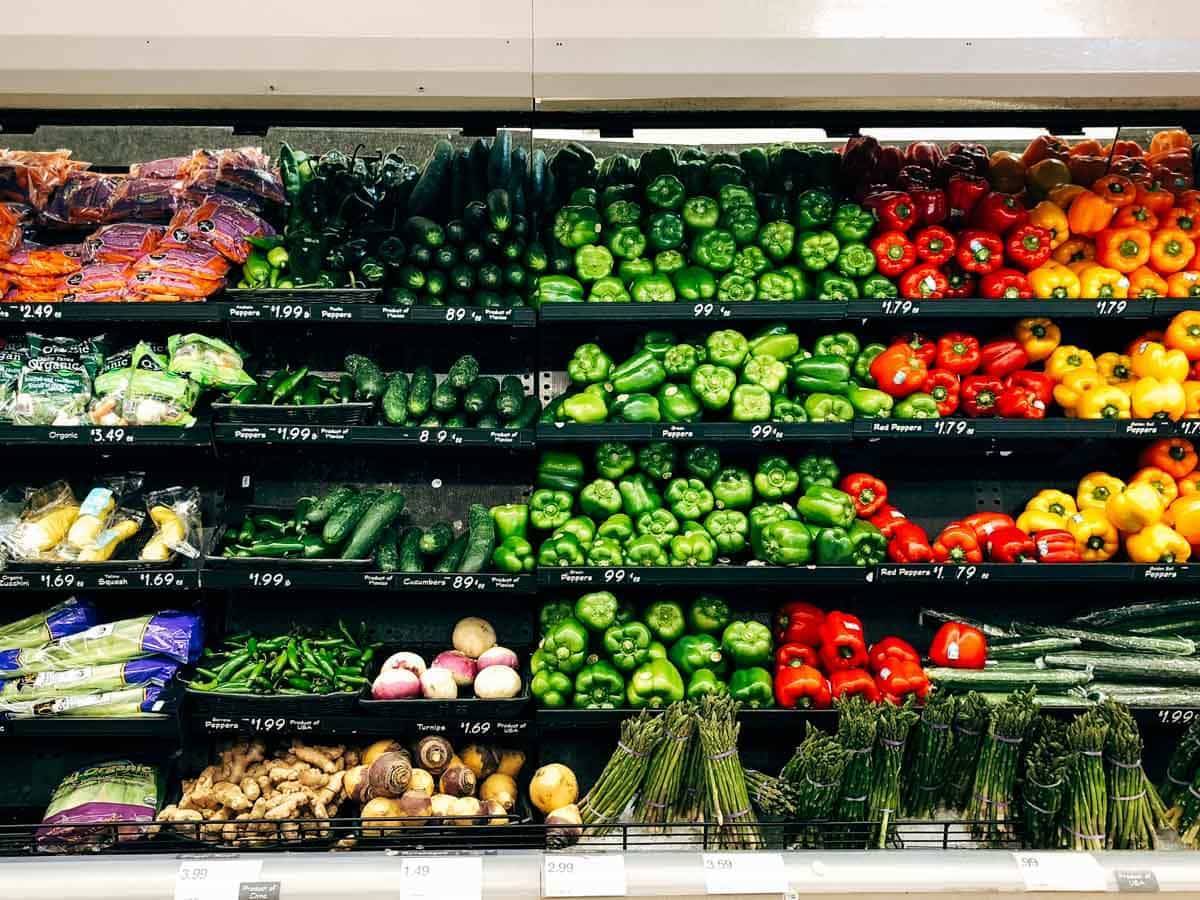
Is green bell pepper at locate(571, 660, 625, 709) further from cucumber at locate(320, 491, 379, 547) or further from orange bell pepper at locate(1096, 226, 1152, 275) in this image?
orange bell pepper at locate(1096, 226, 1152, 275)

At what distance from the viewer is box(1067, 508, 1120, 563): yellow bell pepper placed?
11.2ft

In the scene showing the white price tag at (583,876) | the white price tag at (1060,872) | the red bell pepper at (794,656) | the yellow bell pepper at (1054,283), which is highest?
the yellow bell pepper at (1054,283)

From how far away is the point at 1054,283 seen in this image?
337 centimetres

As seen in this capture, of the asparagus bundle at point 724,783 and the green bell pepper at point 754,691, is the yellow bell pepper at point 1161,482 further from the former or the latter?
the asparagus bundle at point 724,783

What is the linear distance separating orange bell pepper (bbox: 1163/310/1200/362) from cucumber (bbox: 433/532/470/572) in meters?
2.50

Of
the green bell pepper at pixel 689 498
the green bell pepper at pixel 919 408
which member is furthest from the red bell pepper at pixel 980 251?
the green bell pepper at pixel 689 498

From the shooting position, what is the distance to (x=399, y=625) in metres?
3.66

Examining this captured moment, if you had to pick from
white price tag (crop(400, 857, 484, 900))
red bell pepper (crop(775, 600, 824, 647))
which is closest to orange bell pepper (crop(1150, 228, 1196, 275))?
red bell pepper (crop(775, 600, 824, 647))

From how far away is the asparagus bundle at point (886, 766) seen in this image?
102 inches

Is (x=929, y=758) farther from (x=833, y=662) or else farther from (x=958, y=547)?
(x=958, y=547)

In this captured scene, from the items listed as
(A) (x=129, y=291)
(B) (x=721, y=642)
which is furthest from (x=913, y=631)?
(A) (x=129, y=291)

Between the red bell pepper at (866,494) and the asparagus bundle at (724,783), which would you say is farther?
the red bell pepper at (866,494)

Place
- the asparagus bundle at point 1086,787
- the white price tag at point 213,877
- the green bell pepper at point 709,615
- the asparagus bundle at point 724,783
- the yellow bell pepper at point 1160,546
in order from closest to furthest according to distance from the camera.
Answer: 1. the white price tag at point 213,877
2. the asparagus bundle at point 1086,787
3. the asparagus bundle at point 724,783
4. the yellow bell pepper at point 1160,546
5. the green bell pepper at point 709,615

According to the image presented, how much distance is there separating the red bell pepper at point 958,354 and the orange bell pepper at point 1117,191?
Answer: 0.67 m
